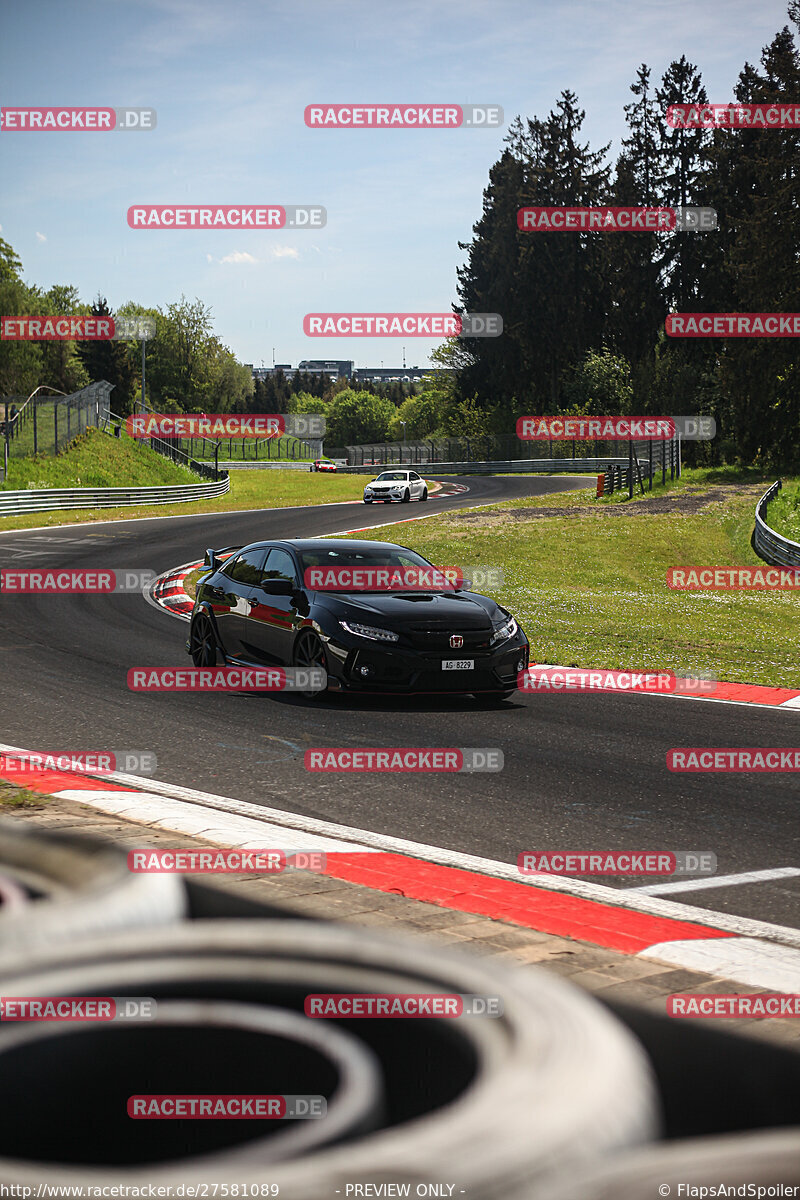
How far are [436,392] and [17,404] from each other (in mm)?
85385

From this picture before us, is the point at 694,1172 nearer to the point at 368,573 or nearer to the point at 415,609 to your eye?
the point at 415,609

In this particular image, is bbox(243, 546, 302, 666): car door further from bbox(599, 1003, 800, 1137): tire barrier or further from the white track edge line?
bbox(599, 1003, 800, 1137): tire barrier

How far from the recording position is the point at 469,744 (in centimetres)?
981

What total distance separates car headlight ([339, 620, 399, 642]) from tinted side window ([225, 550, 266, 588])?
1.97 meters

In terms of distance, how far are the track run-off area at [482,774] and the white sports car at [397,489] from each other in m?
35.9

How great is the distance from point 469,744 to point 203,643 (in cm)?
480

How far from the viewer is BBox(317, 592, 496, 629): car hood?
1154 centimetres

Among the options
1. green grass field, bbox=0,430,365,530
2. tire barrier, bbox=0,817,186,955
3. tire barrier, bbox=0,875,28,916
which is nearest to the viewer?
tire barrier, bbox=0,817,186,955

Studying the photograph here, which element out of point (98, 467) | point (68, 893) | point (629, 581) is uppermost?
point (98, 467)

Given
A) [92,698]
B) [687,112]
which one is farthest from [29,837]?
[687,112]

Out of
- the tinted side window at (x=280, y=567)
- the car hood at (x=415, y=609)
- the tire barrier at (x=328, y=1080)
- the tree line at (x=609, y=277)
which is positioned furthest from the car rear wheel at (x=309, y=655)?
the tree line at (x=609, y=277)

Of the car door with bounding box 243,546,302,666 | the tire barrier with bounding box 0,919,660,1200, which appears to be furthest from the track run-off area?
the tire barrier with bounding box 0,919,660,1200

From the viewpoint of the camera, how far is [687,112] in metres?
Answer: 85.3

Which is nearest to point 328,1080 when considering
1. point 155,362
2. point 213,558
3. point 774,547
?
point 213,558
